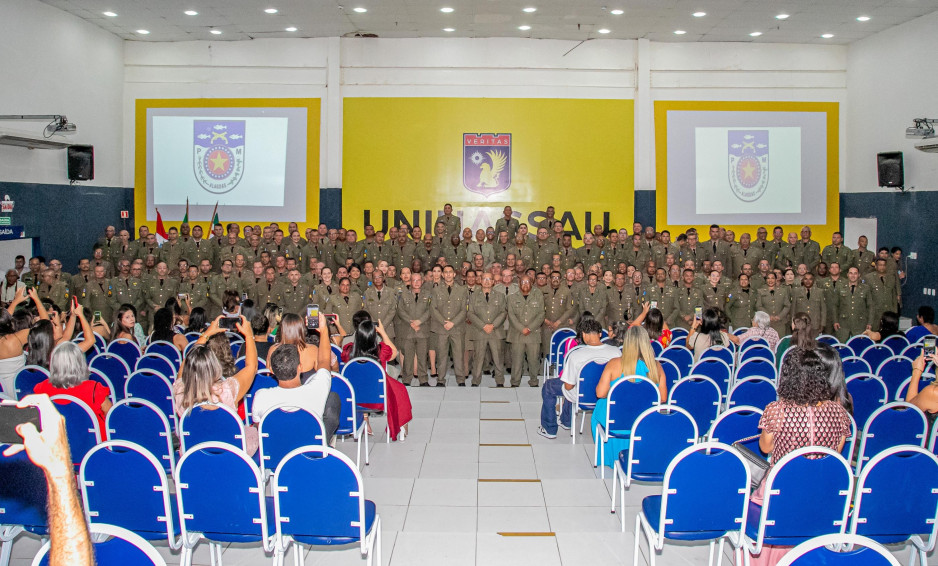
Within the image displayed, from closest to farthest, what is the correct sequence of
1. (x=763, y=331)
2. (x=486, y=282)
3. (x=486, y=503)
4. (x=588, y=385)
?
(x=486, y=503) < (x=588, y=385) < (x=763, y=331) < (x=486, y=282)

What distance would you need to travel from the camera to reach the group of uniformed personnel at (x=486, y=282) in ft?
33.7

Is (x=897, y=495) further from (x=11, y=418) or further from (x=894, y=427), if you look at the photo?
(x=11, y=418)

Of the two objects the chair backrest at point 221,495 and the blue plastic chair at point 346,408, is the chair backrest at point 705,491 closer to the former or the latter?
the chair backrest at point 221,495

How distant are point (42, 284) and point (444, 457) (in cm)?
874

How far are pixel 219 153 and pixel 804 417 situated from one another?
15039 mm

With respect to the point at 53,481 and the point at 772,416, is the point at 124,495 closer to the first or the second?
the point at 53,481

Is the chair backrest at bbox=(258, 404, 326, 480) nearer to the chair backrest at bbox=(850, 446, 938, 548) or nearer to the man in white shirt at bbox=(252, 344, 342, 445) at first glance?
the man in white shirt at bbox=(252, 344, 342, 445)

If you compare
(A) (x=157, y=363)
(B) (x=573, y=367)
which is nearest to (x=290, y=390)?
(A) (x=157, y=363)

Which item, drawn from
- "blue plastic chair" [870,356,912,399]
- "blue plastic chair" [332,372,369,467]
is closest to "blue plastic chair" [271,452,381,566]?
"blue plastic chair" [332,372,369,467]

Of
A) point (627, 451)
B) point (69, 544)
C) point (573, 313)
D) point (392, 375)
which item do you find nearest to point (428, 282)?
point (573, 313)

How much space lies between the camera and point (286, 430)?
4.77m

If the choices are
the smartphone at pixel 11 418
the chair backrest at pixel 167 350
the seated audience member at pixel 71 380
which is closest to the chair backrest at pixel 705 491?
the seated audience member at pixel 71 380

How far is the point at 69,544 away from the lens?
1.57 meters

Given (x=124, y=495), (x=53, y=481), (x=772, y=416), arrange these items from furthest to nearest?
(x=772, y=416)
(x=124, y=495)
(x=53, y=481)
